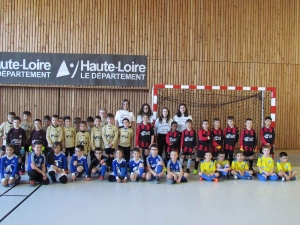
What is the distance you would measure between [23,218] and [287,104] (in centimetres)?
825

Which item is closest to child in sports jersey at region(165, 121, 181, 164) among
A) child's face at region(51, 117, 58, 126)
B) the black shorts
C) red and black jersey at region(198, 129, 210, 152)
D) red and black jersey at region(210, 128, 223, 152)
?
red and black jersey at region(198, 129, 210, 152)

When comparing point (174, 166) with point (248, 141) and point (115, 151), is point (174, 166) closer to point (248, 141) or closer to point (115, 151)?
point (115, 151)

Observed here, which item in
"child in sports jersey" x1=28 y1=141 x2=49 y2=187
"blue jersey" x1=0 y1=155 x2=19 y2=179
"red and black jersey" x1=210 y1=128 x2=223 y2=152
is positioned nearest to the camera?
"child in sports jersey" x1=28 y1=141 x2=49 y2=187

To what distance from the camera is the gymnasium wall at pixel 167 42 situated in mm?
8883

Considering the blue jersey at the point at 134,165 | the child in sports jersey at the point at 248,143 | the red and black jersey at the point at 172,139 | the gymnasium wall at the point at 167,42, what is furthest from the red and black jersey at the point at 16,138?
the child in sports jersey at the point at 248,143

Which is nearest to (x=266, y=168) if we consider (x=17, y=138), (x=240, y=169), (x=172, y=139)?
(x=240, y=169)

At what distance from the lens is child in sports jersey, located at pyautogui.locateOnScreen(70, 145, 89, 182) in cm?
577

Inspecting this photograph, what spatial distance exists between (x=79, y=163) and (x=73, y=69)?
3.95m

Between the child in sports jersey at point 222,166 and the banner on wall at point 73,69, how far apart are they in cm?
374

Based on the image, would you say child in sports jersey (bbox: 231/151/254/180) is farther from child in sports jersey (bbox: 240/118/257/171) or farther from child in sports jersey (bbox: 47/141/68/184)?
child in sports jersey (bbox: 47/141/68/184)

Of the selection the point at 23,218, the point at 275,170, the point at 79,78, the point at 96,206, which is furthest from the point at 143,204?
the point at 79,78

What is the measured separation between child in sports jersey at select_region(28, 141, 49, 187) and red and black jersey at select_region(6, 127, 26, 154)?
2.01 feet

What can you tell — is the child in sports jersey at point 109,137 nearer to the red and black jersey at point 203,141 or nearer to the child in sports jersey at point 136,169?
the child in sports jersey at point 136,169

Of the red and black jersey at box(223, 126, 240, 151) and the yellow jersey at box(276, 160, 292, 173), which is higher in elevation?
the red and black jersey at box(223, 126, 240, 151)
